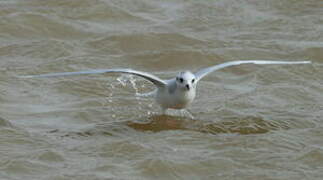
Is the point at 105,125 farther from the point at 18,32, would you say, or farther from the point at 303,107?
the point at 18,32

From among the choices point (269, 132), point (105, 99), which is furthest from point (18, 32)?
point (269, 132)

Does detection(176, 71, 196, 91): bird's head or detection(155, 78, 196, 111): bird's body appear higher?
detection(176, 71, 196, 91): bird's head

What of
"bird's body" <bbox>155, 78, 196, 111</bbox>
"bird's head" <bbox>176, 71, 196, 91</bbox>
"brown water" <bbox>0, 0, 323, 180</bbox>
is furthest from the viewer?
"bird's body" <bbox>155, 78, 196, 111</bbox>

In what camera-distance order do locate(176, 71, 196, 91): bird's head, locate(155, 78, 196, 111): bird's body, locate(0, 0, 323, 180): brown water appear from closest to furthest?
locate(0, 0, 323, 180): brown water
locate(176, 71, 196, 91): bird's head
locate(155, 78, 196, 111): bird's body

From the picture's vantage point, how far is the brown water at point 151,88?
37.5 ft

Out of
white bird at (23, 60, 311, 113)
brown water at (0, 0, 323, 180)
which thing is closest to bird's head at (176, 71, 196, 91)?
white bird at (23, 60, 311, 113)

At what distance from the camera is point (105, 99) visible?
1455 centimetres

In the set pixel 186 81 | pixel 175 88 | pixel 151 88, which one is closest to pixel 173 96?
pixel 175 88

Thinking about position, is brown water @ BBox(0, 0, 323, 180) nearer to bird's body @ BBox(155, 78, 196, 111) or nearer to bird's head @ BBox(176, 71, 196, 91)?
bird's body @ BBox(155, 78, 196, 111)

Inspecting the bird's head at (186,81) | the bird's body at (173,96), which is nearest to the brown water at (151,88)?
the bird's body at (173,96)

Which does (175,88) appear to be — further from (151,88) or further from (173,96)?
(151,88)

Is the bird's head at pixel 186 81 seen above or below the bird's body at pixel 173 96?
above

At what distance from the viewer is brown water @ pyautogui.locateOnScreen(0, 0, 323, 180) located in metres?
11.4

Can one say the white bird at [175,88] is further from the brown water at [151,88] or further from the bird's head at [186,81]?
the brown water at [151,88]
